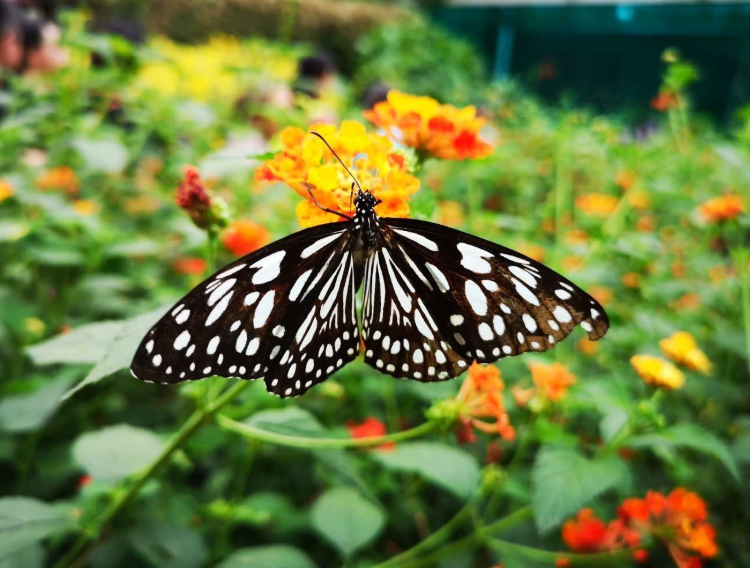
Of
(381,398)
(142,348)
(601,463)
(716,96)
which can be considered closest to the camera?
(142,348)

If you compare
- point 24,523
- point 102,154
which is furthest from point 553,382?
point 102,154

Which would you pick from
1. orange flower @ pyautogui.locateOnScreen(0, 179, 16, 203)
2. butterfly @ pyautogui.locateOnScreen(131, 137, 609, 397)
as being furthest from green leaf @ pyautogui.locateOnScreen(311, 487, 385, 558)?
orange flower @ pyautogui.locateOnScreen(0, 179, 16, 203)

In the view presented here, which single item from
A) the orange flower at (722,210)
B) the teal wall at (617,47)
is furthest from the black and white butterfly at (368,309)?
the teal wall at (617,47)

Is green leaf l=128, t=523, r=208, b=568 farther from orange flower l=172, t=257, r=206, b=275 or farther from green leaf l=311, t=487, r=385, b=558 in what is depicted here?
orange flower l=172, t=257, r=206, b=275

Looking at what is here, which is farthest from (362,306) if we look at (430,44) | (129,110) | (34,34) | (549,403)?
(430,44)

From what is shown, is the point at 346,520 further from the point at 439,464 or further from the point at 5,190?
the point at 5,190

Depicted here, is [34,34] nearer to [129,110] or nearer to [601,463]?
[129,110]
